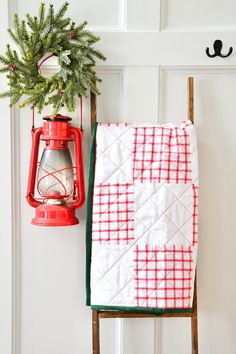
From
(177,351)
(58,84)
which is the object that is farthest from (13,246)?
(177,351)

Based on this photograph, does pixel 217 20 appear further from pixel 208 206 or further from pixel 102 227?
pixel 102 227

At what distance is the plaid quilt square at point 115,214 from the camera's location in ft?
4.16

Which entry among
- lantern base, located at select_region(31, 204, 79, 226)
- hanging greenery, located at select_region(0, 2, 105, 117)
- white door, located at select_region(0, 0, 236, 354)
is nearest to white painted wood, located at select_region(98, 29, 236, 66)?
white door, located at select_region(0, 0, 236, 354)

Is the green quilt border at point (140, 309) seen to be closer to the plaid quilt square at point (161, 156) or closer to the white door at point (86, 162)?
the white door at point (86, 162)

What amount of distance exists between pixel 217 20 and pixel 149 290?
897 millimetres

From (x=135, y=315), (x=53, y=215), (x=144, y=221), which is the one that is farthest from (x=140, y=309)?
→ (x=53, y=215)

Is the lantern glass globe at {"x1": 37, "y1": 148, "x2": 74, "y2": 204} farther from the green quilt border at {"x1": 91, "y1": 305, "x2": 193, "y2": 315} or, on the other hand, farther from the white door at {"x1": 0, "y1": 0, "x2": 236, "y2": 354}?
the green quilt border at {"x1": 91, "y1": 305, "x2": 193, "y2": 315}

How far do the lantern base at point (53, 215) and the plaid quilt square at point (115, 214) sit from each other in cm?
10

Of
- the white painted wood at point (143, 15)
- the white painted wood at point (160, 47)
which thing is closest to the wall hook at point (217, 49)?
the white painted wood at point (160, 47)

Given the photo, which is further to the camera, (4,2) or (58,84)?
(4,2)

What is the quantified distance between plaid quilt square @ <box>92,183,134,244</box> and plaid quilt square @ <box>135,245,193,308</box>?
2.7 inches

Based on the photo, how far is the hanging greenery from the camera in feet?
3.98

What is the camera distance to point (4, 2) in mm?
1344

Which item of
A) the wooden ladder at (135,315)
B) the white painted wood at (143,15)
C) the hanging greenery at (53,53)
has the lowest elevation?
the wooden ladder at (135,315)
